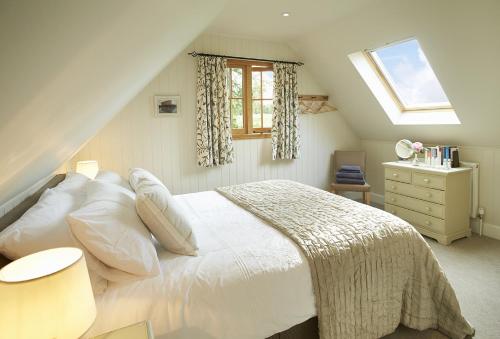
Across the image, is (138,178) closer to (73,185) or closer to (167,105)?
(73,185)

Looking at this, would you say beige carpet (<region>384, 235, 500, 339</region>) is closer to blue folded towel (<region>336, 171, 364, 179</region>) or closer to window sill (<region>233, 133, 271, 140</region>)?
blue folded towel (<region>336, 171, 364, 179</region>)

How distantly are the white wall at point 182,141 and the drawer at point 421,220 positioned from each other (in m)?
1.45

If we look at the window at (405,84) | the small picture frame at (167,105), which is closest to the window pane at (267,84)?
the window at (405,84)

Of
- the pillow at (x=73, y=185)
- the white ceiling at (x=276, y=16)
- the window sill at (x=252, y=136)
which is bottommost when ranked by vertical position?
the pillow at (x=73, y=185)

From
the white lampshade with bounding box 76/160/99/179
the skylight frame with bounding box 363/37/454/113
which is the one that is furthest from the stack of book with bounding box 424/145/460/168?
the white lampshade with bounding box 76/160/99/179

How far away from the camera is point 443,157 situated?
347cm

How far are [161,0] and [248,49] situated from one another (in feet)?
11.2

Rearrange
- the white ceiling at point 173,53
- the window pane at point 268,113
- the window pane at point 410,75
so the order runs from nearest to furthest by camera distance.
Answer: the white ceiling at point 173,53 → the window pane at point 410,75 → the window pane at point 268,113

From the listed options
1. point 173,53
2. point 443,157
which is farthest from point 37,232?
point 443,157

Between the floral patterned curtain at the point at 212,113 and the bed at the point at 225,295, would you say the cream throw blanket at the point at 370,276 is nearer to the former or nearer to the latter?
the bed at the point at 225,295

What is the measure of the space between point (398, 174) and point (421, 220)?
0.59 metres

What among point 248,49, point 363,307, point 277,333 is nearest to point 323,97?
point 248,49

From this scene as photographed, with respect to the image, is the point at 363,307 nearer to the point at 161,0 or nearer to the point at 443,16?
the point at 161,0

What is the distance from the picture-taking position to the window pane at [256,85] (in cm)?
412
